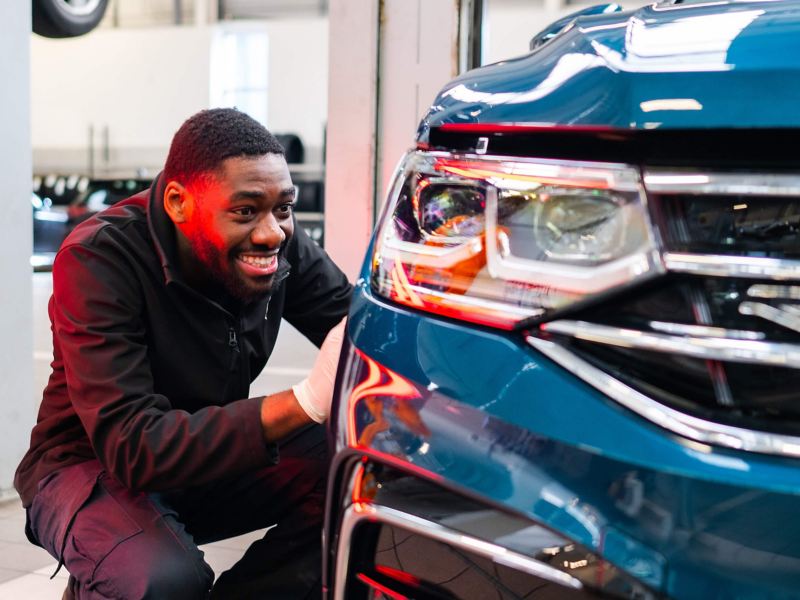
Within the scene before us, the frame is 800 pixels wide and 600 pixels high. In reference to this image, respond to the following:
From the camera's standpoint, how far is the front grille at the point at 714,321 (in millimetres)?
815

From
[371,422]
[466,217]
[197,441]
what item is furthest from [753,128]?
[197,441]

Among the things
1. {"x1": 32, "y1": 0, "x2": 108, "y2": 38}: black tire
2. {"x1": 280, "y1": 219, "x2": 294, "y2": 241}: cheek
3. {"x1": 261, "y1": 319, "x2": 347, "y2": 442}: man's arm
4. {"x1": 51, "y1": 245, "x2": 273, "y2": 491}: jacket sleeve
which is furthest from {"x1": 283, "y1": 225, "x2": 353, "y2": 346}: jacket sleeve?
{"x1": 32, "y1": 0, "x2": 108, "y2": 38}: black tire

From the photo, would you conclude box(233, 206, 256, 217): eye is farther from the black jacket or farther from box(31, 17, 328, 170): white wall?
box(31, 17, 328, 170): white wall

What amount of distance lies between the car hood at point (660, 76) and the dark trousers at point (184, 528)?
2.80ft

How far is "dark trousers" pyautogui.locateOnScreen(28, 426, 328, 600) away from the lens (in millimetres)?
1516

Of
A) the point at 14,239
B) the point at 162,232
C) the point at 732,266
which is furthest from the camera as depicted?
the point at 14,239

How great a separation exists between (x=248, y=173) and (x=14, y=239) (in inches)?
54.8

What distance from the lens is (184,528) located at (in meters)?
1.68

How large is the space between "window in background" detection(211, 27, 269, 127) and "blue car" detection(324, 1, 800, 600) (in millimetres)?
15115

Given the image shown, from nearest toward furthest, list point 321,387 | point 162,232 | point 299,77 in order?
point 321,387 < point 162,232 < point 299,77

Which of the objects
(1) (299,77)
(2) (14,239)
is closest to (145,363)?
(2) (14,239)

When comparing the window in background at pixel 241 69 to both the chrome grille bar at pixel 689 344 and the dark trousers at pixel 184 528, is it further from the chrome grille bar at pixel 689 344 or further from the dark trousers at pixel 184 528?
the chrome grille bar at pixel 689 344

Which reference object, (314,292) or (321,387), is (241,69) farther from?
(321,387)

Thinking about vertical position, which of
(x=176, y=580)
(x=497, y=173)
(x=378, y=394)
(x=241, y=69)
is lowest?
(x=176, y=580)
